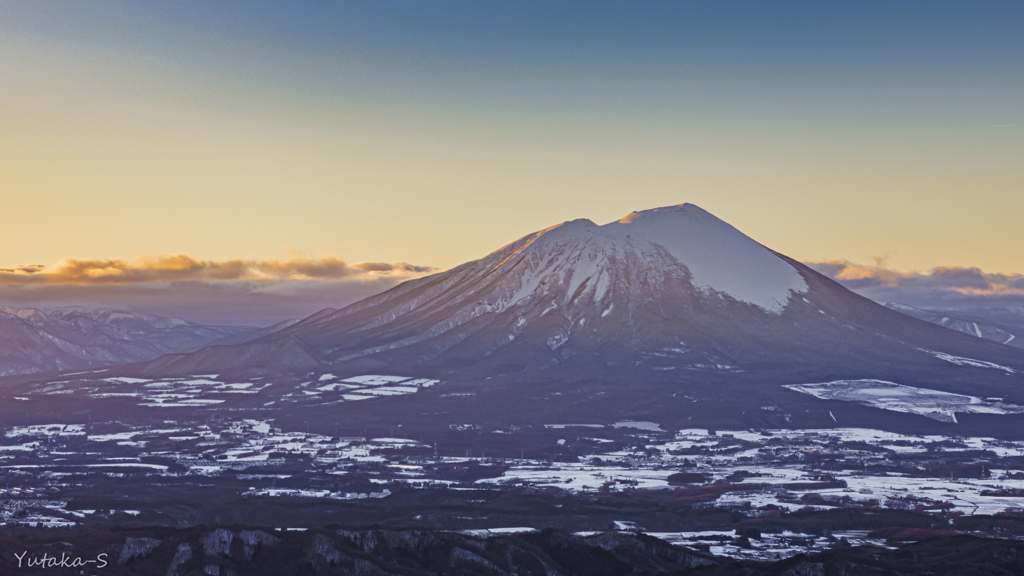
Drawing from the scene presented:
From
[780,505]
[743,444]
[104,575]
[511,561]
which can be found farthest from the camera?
[743,444]

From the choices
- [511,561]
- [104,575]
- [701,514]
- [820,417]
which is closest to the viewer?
[104,575]

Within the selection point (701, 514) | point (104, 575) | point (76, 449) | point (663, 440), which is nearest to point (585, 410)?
point (663, 440)

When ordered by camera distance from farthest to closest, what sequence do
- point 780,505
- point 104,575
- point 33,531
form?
point 780,505 < point 33,531 < point 104,575

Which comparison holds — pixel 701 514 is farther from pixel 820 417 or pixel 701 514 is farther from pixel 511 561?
pixel 820 417

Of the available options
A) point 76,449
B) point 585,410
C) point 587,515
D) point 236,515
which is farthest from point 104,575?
point 585,410

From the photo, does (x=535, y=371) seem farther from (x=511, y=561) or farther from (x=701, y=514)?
(x=511, y=561)

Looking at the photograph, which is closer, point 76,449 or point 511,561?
point 511,561

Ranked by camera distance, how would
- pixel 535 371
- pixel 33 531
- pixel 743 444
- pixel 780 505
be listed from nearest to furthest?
pixel 33 531, pixel 780 505, pixel 743 444, pixel 535 371

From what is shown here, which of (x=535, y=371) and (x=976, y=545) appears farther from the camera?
(x=535, y=371)
